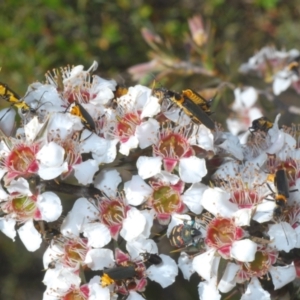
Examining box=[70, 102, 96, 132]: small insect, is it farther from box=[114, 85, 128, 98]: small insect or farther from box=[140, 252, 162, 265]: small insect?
box=[140, 252, 162, 265]: small insect

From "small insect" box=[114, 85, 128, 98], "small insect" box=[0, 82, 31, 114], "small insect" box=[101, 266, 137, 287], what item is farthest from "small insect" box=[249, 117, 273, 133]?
"small insect" box=[0, 82, 31, 114]

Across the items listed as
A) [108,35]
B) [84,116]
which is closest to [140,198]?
[84,116]

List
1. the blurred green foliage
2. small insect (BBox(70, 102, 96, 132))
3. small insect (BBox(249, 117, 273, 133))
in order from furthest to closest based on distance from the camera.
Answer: the blurred green foliage
small insect (BBox(249, 117, 273, 133))
small insect (BBox(70, 102, 96, 132))

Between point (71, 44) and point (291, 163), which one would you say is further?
point (71, 44)

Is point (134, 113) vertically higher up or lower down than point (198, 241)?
higher up

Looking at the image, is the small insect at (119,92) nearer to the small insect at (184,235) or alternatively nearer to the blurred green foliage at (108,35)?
the small insect at (184,235)

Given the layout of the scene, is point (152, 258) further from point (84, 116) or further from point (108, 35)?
point (108, 35)

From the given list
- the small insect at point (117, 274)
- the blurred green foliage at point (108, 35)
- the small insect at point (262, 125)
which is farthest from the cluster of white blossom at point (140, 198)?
the blurred green foliage at point (108, 35)

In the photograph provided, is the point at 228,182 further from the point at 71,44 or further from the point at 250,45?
Answer: the point at 250,45

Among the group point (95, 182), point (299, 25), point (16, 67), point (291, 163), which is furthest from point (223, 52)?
point (95, 182)
